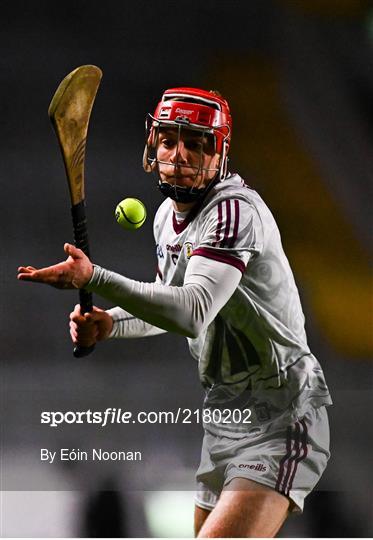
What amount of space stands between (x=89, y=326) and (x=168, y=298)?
57cm

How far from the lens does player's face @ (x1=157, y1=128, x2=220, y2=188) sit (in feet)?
9.81

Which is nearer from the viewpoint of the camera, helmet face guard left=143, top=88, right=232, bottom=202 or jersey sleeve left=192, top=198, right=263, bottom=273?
jersey sleeve left=192, top=198, right=263, bottom=273

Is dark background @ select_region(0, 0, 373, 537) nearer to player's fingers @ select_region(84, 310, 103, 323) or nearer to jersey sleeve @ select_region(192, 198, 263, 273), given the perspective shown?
player's fingers @ select_region(84, 310, 103, 323)

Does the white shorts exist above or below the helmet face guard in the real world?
below

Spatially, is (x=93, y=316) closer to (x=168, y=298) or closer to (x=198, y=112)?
(x=168, y=298)

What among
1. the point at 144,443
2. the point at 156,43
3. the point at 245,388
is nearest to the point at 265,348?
the point at 245,388

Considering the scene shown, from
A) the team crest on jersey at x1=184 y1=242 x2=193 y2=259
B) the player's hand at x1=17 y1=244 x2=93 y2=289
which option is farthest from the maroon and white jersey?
the player's hand at x1=17 y1=244 x2=93 y2=289

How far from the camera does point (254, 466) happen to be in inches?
112

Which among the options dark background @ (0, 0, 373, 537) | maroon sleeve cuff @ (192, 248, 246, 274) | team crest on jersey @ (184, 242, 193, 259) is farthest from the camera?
dark background @ (0, 0, 373, 537)

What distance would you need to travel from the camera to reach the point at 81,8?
→ 3492 millimetres

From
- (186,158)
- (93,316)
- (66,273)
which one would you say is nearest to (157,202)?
(186,158)

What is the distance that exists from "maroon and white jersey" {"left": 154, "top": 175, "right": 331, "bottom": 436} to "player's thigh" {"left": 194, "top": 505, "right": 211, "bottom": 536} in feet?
1.12

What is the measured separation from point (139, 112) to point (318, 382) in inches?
49.6

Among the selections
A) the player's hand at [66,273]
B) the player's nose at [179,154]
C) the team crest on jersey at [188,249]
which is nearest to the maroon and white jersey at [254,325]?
the team crest on jersey at [188,249]
